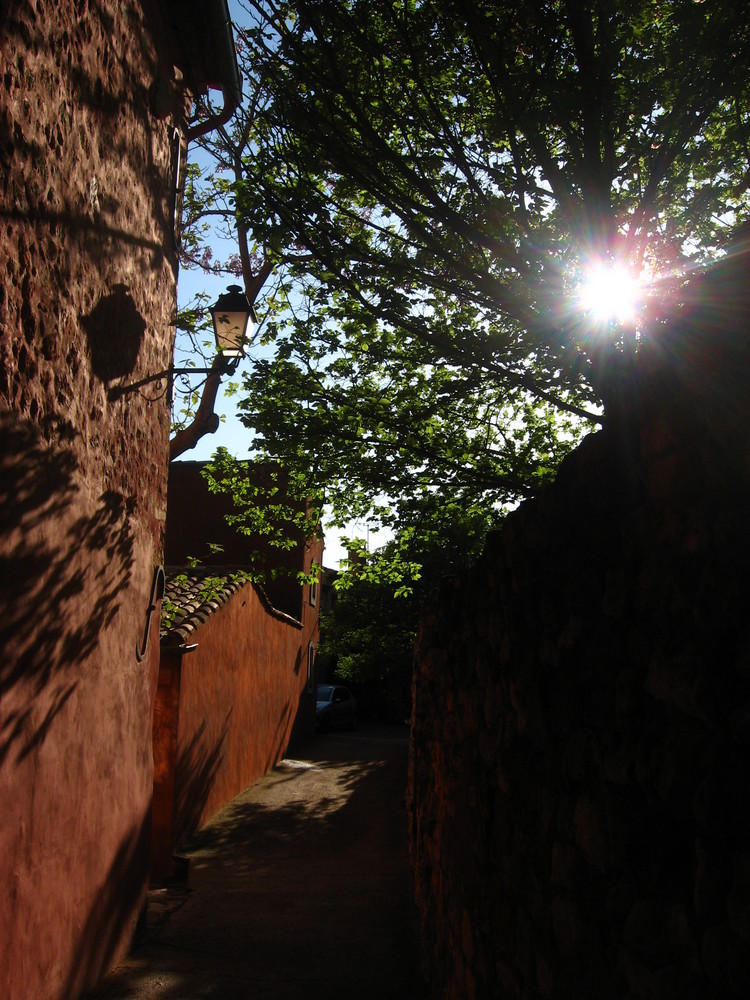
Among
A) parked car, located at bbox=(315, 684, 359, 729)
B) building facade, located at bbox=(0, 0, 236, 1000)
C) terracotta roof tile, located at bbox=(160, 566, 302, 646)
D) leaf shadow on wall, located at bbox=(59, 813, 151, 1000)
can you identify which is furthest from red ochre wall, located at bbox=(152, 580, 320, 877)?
parked car, located at bbox=(315, 684, 359, 729)

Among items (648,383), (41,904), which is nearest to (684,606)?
(648,383)

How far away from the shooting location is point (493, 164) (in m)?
6.95

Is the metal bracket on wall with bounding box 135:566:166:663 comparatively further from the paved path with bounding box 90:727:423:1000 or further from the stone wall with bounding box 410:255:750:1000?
the stone wall with bounding box 410:255:750:1000

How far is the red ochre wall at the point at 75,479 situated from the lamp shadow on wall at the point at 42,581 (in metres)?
0.01

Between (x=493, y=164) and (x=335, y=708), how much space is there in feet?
80.0

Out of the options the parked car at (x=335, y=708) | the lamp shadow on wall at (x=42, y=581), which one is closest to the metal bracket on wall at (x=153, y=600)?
the lamp shadow on wall at (x=42, y=581)

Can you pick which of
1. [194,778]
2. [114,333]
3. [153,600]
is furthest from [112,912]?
[194,778]

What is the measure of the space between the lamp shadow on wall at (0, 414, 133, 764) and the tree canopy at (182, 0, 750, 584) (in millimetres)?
3393

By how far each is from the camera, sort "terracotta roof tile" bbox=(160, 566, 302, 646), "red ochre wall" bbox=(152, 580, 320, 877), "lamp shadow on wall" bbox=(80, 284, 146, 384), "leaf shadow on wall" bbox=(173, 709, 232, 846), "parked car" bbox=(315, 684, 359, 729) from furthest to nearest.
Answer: "parked car" bbox=(315, 684, 359, 729) < "terracotta roof tile" bbox=(160, 566, 302, 646) < "leaf shadow on wall" bbox=(173, 709, 232, 846) < "red ochre wall" bbox=(152, 580, 320, 877) < "lamp shadow on wall" bbox=(80, 284, 146, 384)

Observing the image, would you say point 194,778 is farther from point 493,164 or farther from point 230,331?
point 493,164

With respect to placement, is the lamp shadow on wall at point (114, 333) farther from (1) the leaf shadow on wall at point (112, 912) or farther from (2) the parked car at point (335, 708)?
(2) the parked car at point (335, 708)

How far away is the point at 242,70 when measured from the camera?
314 inches

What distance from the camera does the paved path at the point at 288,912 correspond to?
5145 mm

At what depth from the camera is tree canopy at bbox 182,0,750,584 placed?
6039 millimetres
